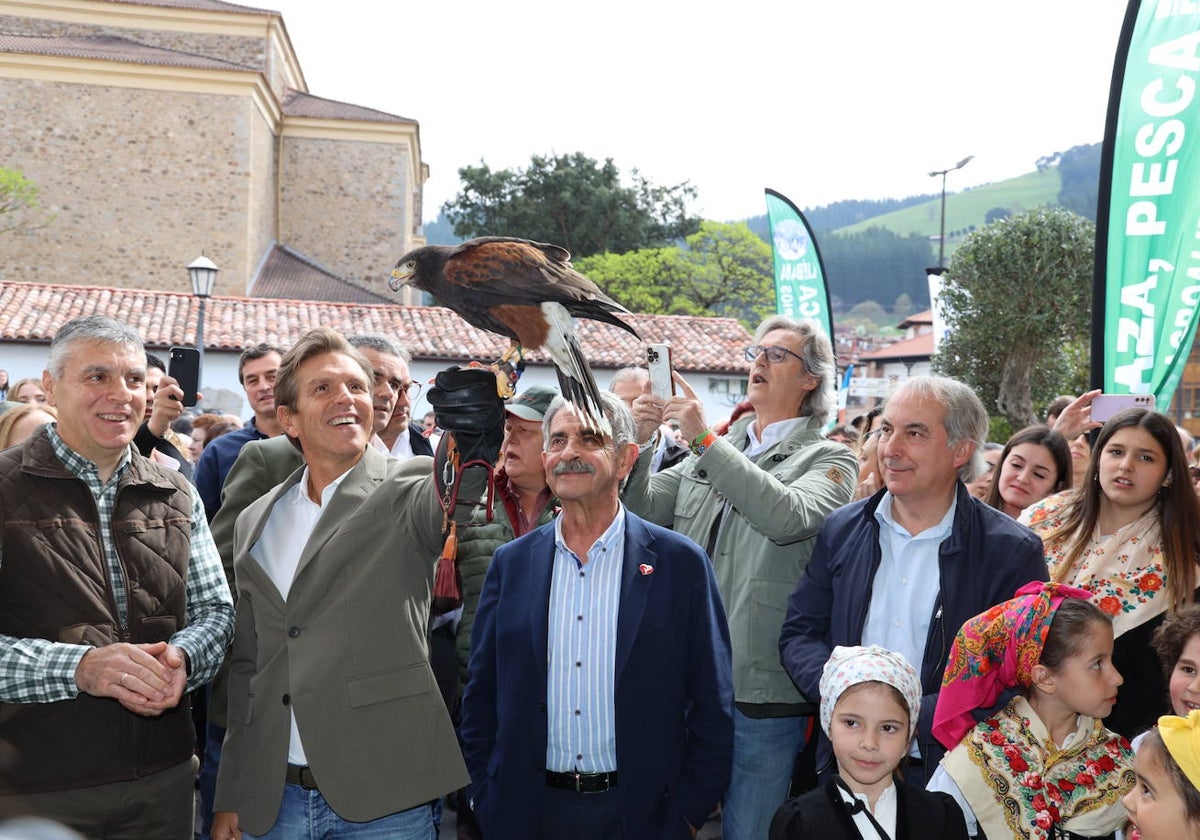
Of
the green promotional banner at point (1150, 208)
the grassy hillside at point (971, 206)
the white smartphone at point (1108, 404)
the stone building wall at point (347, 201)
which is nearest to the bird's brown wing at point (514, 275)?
the white smartphone at point (1108, 404)

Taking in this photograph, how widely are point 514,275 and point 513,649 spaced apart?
1044 millimetres

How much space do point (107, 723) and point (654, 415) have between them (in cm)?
201

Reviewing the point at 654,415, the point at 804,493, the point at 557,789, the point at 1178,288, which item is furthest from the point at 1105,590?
the point at 1178,288

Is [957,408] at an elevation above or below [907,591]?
above

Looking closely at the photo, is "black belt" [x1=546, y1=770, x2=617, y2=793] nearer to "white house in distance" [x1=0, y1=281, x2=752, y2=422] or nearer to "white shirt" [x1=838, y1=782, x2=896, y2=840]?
"white shirt" [x1=838, y1=782, x2=896, y2=840]

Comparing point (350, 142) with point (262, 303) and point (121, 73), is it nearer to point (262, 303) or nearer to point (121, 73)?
point (121, 73)

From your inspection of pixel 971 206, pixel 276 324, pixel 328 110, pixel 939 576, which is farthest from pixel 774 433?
pixel 971 206

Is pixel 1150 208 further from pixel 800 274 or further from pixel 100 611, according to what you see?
pixel 800 274

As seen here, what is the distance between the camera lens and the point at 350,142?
32.8m

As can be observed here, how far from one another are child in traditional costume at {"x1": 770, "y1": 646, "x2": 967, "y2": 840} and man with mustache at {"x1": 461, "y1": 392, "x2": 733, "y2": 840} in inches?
11.8

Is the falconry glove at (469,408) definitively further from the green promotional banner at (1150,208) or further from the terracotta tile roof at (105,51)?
the terracotta tile roof at (105,51)

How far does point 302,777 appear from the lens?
8.48ft

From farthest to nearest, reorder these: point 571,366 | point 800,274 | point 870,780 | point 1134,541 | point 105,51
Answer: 1. point 105,51
2. point 800,274
3. point 1134,541
4. point 870,780
5. point 571,366

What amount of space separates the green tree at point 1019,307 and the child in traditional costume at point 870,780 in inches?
875
